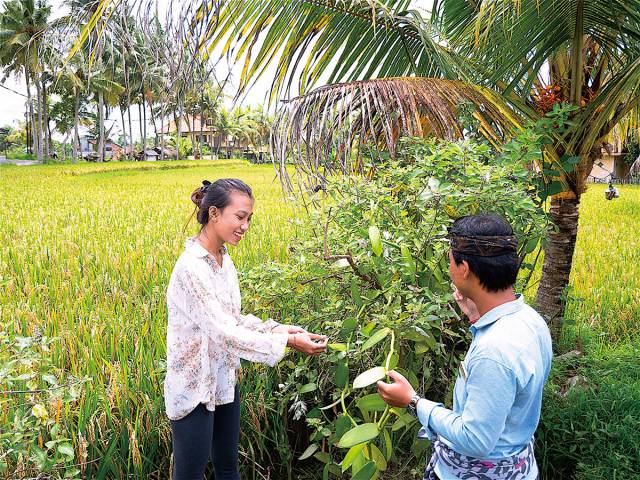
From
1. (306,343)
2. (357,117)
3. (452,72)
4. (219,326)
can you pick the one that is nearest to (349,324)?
(306,343)

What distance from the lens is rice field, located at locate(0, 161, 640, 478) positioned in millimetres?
2061

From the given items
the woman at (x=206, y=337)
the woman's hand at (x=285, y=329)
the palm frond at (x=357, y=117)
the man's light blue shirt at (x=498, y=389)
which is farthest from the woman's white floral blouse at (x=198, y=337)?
the palm frond at (x=357, y=117)

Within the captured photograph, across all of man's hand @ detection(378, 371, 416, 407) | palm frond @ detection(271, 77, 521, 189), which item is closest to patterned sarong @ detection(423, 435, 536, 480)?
man's hand @ detection(378, 371, 416, 407)

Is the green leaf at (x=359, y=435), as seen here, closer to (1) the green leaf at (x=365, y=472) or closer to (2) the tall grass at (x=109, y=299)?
(1) the green leaf at (x=365, y=472)

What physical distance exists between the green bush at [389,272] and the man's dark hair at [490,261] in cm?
31

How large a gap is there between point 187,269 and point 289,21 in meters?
1.57

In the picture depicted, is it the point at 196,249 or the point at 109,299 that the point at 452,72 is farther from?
the point at 109,299

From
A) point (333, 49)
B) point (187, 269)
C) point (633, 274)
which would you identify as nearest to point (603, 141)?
Result: point (333, 49)

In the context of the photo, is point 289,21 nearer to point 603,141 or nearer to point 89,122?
point 603,141

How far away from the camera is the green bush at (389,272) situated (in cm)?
161

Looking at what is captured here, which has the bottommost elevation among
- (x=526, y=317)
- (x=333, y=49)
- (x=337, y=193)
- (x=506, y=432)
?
(x=506, y=432)

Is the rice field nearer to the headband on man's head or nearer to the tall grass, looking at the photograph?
the tall grass

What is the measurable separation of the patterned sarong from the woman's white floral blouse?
1.77 ft

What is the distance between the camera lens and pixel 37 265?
13.3 ft
